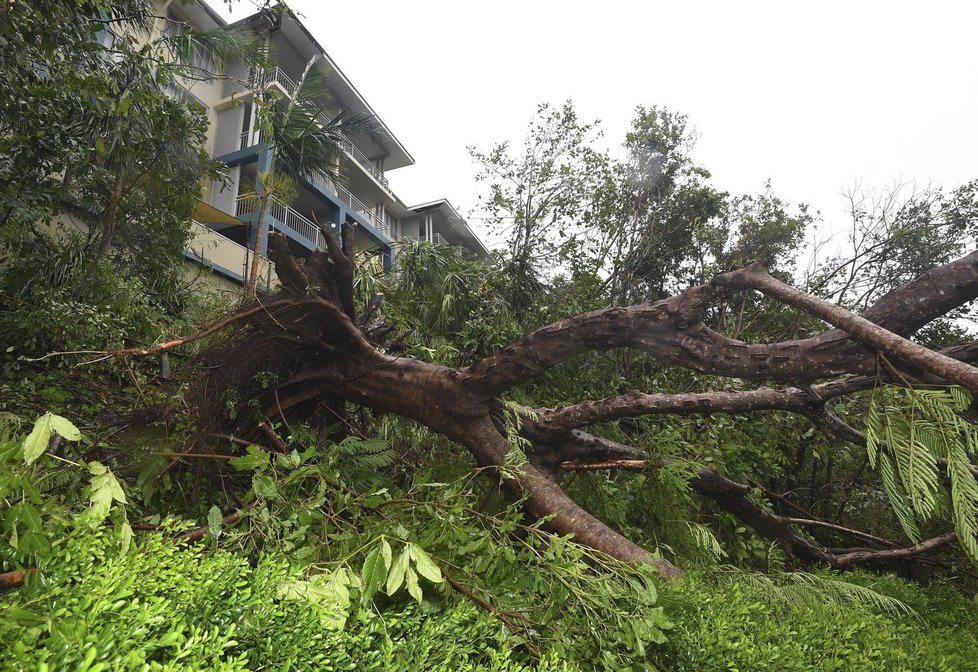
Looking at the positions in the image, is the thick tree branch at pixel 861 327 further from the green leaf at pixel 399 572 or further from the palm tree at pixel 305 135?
the palm tree at pixel 305 135

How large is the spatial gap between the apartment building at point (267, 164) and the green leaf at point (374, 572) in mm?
9233

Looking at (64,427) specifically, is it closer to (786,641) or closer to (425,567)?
(425,567)

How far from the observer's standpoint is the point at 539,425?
8.98 feet

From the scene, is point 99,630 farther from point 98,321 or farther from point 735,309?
point 735,309

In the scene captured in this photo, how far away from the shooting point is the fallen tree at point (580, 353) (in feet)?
6.23

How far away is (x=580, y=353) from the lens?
7.98ft

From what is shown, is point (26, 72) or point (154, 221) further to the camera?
point (154, 221)

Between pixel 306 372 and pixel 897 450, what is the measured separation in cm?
292

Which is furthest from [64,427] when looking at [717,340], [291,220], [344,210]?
[344,210]

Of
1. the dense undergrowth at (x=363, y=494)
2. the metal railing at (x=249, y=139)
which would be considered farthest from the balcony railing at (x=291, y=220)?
the dense undergrowth at (x=363, y=494)

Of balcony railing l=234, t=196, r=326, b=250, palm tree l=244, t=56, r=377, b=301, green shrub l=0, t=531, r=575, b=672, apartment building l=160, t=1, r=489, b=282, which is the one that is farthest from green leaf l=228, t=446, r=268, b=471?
balcony railing l=234, t=196, r=326, b=250

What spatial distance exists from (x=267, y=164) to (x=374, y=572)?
49.6ft

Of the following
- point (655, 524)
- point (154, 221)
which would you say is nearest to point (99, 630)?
point (655, 524)

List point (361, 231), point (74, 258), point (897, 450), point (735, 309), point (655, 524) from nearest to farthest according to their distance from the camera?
point (897, 450) → point (655, 524) → point (74, 258) → point (735, 309) → point (361, 231)
